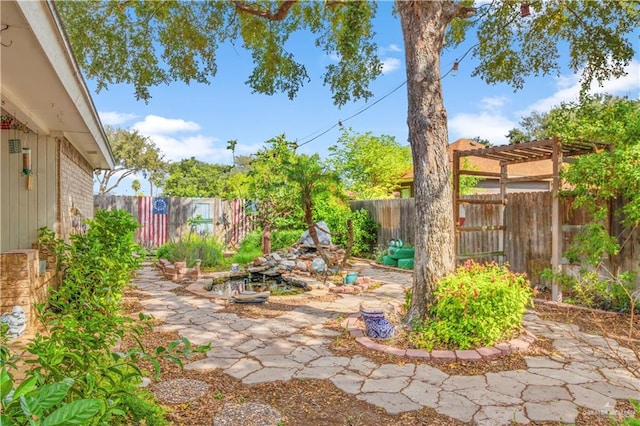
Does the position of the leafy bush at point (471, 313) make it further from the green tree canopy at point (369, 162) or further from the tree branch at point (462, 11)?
the green tree canopy at point (369, 162)

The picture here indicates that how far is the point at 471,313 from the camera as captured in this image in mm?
3781

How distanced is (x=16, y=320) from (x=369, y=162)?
609 inches

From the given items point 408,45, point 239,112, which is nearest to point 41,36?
point 408,45

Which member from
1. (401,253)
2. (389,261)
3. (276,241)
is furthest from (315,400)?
(276,241)

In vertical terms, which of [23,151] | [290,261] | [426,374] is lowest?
[426,374]

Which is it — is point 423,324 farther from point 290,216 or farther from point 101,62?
point 290,216

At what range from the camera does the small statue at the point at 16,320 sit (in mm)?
3729

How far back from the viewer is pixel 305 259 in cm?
936

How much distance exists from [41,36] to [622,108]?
6.46 metres

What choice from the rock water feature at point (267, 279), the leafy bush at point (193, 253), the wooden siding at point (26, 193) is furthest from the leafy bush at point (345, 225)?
the wooden siding at point (26, 193)

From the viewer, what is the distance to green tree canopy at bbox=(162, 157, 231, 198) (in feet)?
60.5

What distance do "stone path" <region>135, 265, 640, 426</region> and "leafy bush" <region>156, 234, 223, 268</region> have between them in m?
4.14

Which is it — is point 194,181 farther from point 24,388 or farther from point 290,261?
point 24,388

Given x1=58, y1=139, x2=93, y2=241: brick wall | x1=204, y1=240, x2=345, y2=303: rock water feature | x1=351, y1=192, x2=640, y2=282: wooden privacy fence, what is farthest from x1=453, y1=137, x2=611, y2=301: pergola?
x1=58, y1=139, x2=93, y2=241: brick wall
